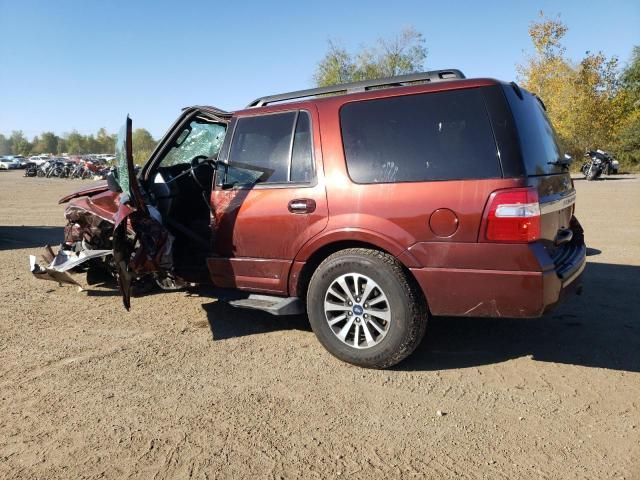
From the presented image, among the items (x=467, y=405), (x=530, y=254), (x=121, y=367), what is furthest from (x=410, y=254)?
(x=121, y=367)

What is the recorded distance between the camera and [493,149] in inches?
131

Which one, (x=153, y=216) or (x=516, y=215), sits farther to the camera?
(x=153, y=216)

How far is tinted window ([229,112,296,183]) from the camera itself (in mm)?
4172

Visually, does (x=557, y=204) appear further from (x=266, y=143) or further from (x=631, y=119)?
(x=631, y=119)

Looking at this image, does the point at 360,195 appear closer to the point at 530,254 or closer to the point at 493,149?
the point at 493,149

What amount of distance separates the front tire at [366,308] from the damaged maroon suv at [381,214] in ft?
0.03

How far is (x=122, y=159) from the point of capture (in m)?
4.43

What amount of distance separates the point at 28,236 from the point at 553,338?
968 cm

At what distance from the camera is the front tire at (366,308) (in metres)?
3.58

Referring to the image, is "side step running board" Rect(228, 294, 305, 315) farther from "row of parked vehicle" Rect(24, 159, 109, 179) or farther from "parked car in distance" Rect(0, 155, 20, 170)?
"parked car in distance" Rect(0, 155, 20, 170)

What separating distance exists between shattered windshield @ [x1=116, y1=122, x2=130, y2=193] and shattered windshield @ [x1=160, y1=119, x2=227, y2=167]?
1.00 metres

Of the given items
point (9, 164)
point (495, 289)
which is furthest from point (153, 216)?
point (9, 164)

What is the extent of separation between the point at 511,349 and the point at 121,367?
3.02 meters

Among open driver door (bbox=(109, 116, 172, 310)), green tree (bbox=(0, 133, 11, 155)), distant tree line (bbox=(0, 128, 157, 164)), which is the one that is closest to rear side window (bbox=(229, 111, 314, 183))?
open driver door (bbox=(109, 116, 172, 310))
